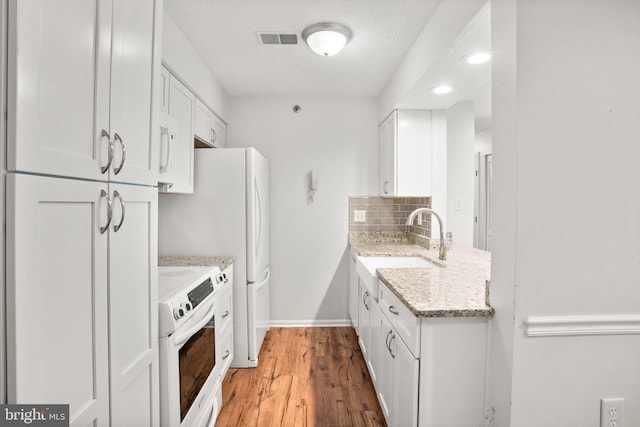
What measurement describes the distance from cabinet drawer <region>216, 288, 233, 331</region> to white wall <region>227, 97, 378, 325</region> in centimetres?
103

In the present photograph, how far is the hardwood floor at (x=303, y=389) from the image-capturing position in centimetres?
201

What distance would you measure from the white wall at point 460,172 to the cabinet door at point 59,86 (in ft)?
8.31

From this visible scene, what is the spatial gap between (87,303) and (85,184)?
0.32 metres

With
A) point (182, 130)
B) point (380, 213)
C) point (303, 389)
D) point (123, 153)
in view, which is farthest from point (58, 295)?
point (380, 213)

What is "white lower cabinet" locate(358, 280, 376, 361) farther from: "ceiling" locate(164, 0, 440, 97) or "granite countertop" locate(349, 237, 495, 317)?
"ceiling" locate(164, 0, 440, 97)

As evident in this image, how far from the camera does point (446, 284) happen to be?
1730 millimetres

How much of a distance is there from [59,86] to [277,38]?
1.71 metres

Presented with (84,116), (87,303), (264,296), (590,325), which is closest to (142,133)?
(84,116)

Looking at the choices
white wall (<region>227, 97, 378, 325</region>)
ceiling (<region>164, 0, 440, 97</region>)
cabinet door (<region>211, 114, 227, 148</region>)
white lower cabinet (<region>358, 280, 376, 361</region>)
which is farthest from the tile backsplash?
cabinet door (<region>211, 114, 227, 148</region>)

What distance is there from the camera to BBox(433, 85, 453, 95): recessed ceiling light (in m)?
2.36

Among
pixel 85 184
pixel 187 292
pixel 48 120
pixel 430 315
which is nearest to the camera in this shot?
pixel 48 120

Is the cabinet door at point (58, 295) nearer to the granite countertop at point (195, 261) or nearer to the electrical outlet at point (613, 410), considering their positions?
the granite countertop at point (195, 261)

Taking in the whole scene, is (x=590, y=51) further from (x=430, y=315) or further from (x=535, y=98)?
(x=430, y=315)

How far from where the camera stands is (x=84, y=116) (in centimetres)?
88
